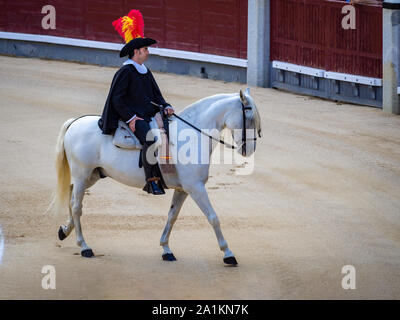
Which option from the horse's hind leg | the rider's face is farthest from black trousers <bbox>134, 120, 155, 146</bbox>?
the horse's hind leg

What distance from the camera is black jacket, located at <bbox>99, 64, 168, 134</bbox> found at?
8398 millimetres

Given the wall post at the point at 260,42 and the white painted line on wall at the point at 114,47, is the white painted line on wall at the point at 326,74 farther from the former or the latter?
the white painted line on wall at the point at 114,47

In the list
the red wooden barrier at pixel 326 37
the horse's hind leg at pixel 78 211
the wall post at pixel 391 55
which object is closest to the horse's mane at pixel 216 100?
the horse's hind leg at pixel 78 211

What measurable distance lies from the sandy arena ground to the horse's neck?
4.03 ft

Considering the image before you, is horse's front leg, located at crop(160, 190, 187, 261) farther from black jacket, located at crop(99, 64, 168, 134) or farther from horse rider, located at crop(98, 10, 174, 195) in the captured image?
black jacket, located at crop(99, 64, 168, 134)

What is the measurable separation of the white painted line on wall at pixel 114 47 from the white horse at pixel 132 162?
30.9ft

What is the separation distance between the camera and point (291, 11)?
1719 cm

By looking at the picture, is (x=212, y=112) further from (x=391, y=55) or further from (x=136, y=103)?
(x=391, y=55)

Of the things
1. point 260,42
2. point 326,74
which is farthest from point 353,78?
point 260,42

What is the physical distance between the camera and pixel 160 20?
19.6 m

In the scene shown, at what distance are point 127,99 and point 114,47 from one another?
1195 centimetres

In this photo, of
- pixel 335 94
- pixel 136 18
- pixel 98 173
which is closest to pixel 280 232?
pixel 98 173

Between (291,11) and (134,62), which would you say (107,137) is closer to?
(134,62)

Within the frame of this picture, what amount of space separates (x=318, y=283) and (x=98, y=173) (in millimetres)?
2356
